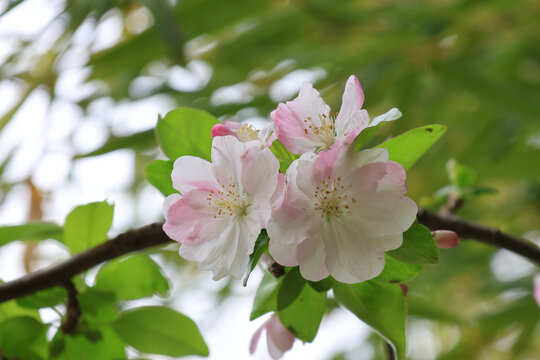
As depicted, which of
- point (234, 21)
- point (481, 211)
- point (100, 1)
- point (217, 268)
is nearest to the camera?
point (217, 268)

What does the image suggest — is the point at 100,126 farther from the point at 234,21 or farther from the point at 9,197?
the point at 234,21

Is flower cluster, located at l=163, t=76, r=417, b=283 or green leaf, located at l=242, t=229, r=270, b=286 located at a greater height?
flower cluster, located at l=163, t=76, r=417, b=283

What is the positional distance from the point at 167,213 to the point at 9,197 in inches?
39.2

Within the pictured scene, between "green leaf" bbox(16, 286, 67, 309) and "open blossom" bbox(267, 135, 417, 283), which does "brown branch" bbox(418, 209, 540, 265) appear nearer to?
"open blossom" bbox(267, 135, 417, 283)

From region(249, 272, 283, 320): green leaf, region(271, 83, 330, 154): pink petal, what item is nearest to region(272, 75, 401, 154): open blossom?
region(271, 83, 330, 154): pink petal

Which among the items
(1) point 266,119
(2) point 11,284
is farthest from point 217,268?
(1) point 266,119

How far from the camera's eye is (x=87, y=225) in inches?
20.6

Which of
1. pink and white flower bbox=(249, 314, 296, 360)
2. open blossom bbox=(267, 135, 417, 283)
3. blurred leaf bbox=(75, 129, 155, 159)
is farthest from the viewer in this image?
blurred leaf bbox=(75, 129, 155, 159)

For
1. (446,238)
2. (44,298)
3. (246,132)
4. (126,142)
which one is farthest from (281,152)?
(126,142)

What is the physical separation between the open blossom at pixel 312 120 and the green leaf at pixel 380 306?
0.10 meters

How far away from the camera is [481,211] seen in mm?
1191

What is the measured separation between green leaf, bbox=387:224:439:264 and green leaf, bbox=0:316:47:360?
0.33 m

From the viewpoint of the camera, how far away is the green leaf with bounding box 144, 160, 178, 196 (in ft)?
1.40

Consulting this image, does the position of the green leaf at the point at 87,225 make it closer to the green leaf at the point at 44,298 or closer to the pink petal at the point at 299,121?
the green leaf at the point at 44,298
